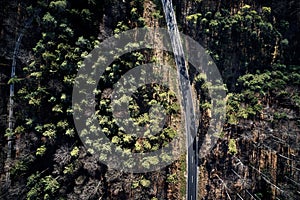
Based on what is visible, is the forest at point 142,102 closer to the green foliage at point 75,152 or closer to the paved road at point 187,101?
the green foliage at point 75,152

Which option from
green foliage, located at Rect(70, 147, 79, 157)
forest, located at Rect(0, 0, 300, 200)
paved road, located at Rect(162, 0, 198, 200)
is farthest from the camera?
paved road, located at Rect(162, 0, 198, 200)

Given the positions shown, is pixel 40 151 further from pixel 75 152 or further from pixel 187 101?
pixel 187 101

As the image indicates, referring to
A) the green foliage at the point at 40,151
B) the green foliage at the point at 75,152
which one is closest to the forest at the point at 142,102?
the green foliage at the point at 40,151

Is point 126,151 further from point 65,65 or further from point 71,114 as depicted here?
point 65,65

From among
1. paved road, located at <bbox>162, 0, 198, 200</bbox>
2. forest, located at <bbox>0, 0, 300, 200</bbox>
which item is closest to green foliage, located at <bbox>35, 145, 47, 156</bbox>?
forest, located at <bbox>0, 0, 300, 200</bbox>

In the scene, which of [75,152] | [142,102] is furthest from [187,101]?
[75,152]

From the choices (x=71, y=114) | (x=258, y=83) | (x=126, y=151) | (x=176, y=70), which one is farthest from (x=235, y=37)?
(x=71, y=114)

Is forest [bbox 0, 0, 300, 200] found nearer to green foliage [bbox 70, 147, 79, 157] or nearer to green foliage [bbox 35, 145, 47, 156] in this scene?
green foliage [bbox 35, 145, 47, 156]

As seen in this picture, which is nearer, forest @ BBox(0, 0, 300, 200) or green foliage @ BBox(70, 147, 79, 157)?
green foliage @ BBox(70, 147, 79, 157)
